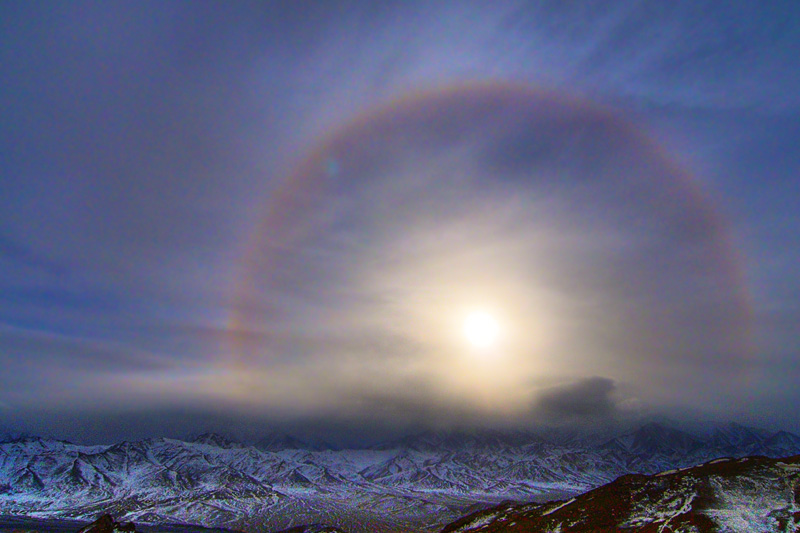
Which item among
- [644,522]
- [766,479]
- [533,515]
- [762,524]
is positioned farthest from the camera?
[533,515]

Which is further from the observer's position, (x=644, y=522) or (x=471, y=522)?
(x=471, y=522)

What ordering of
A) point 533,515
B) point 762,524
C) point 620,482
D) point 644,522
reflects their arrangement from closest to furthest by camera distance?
1. point 762,524
2. point 644,522
3. point 533,515
4. point 620,482

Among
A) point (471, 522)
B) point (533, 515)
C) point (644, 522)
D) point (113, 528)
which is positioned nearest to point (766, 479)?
point (644, 522)

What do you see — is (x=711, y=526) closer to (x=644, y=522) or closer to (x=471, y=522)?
(x=644, y=522)

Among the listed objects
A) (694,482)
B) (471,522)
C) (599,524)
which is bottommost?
(471,522)

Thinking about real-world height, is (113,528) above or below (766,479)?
below

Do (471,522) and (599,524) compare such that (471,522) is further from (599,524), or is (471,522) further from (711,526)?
(711,526)
